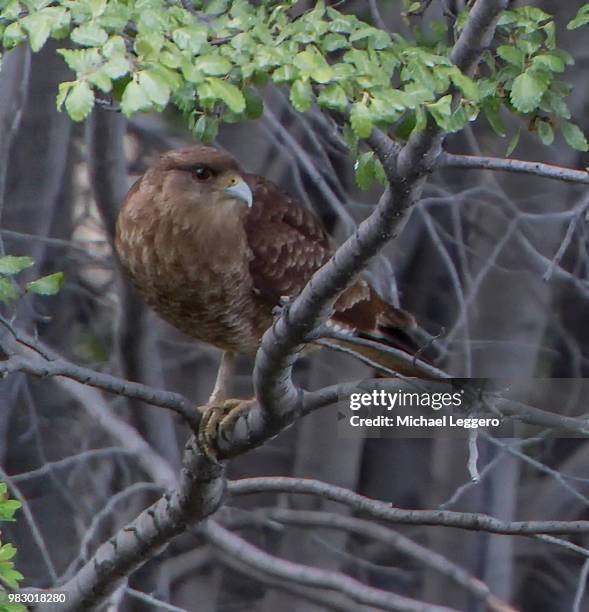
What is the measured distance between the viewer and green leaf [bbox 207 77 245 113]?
91.4 inches

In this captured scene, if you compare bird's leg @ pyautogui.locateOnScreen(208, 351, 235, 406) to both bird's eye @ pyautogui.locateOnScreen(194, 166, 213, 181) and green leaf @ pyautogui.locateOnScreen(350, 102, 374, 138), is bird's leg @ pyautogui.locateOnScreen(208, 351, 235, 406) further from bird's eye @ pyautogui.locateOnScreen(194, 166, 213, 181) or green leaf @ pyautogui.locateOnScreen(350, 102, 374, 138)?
green leaf @ pyautogui.locateOnScreen(350, 102, 374, 138)

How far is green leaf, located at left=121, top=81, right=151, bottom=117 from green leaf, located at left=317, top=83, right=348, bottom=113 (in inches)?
13.2

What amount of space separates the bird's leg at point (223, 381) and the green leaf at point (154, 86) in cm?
236

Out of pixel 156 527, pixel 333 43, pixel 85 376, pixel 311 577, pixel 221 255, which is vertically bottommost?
pixel 311 577

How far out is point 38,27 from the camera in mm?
2396

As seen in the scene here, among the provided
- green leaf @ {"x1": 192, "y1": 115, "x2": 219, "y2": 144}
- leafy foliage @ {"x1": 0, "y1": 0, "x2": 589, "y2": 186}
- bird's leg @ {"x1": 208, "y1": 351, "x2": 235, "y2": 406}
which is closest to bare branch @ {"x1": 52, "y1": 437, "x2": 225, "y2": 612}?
bird's leg @ {"x1": 208, "y1": 351, "x2": 235, "y2": 406}

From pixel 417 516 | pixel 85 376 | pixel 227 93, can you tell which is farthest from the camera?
pixel 417 516

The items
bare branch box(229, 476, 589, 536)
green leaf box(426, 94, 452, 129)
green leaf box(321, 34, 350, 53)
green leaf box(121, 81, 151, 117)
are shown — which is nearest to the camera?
green leaf box(121, 81, 151, 117)

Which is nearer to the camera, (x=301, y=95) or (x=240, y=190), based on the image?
(x=301, y=95)

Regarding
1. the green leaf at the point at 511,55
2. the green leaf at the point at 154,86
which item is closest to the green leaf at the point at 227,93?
the green leaf at the point at 154,86

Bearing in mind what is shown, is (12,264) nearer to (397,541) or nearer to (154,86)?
(154,86)

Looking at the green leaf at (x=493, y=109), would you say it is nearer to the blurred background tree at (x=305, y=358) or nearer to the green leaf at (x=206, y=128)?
the green leaf at (x=206, y=128)

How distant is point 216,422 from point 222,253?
53 centimetres

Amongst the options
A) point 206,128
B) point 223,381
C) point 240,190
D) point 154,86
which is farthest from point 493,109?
point 223,381
